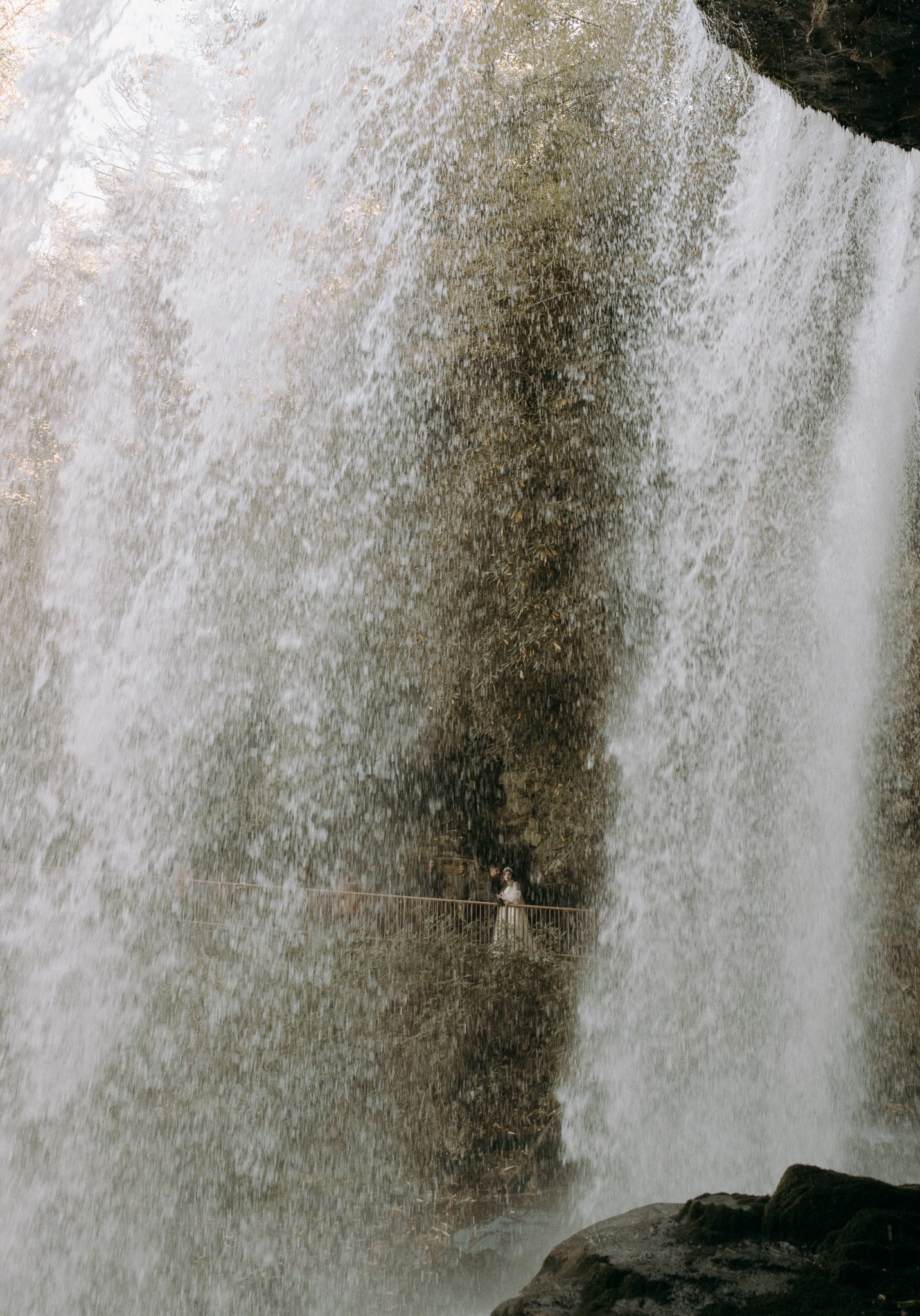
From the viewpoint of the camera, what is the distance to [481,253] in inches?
349

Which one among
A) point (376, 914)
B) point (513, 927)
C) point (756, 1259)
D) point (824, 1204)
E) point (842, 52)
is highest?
point (842, 52)

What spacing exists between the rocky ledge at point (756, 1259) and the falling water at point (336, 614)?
2.31 m

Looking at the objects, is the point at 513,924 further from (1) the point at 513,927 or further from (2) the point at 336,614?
(2) the point at 336,614

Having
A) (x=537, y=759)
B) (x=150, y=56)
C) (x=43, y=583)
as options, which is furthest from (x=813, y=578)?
(x=150, y=56)

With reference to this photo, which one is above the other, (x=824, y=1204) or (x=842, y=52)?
(x=842, y=52)

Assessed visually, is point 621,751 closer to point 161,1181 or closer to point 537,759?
point 537,759

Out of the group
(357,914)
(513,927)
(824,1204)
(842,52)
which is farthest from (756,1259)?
(357,914)

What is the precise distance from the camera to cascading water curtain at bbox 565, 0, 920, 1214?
666 centimetres

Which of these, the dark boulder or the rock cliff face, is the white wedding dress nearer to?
the dark boulder

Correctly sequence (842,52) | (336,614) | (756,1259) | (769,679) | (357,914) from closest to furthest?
1. (756,1259)
2. (842,52)
3. (769,679)
4. (336,614)
5. (357,914)

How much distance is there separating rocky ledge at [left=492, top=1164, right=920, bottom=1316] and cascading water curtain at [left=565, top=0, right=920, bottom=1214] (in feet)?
8.72

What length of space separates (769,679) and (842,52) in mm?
3757

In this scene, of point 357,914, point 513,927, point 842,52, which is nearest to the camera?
point 842,52

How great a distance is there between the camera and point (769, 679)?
22.8ft
